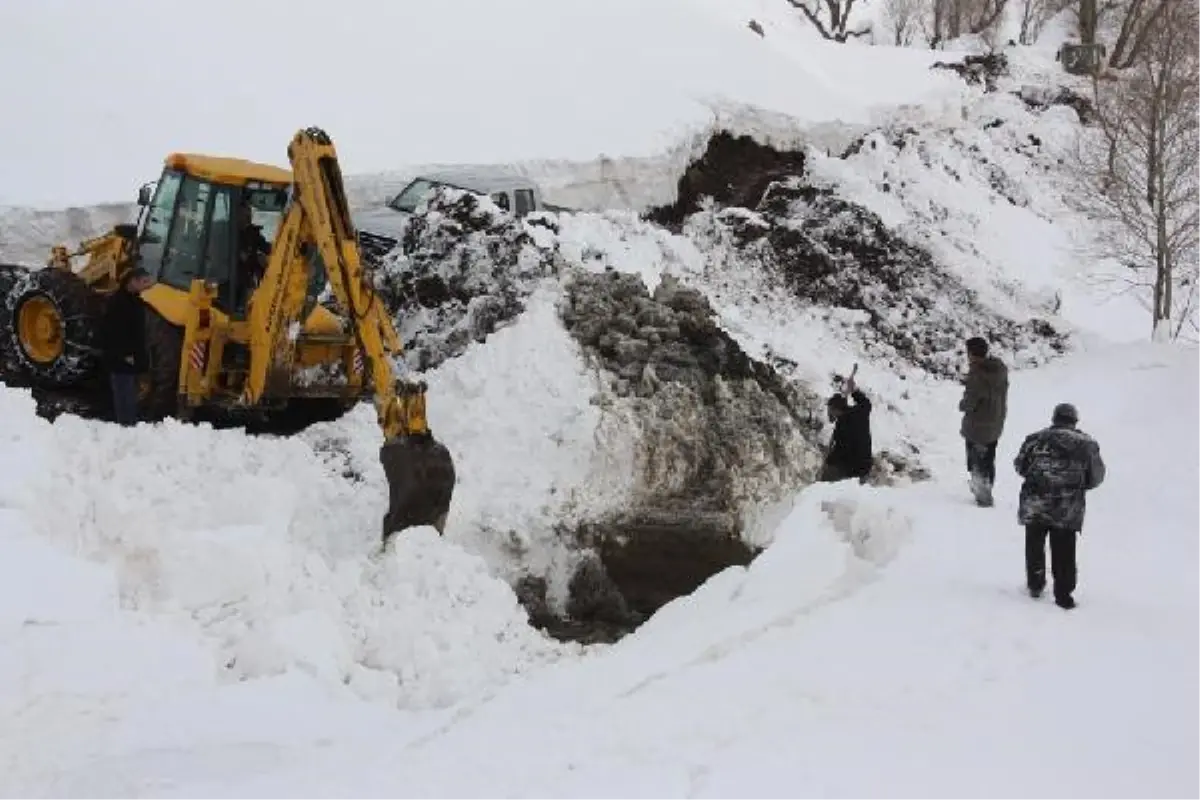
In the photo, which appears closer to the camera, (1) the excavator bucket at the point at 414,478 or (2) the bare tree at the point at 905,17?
(1) the excavator bucket at the point at 414,478

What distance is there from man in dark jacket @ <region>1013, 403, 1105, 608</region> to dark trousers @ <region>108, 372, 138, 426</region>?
22.8 feet

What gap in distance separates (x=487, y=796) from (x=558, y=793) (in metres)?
0.31

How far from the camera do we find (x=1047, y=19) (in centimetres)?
4862

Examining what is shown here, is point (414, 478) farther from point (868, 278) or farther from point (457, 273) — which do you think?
point (868, 278)

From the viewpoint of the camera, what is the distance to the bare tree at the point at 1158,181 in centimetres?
1977

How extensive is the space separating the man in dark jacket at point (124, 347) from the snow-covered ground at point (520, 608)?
0.97 metres

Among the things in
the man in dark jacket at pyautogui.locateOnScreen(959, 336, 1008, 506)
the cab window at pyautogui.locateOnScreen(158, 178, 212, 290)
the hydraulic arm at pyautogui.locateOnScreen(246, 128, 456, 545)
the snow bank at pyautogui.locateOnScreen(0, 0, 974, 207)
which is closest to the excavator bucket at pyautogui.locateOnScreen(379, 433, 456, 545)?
the hydraulic arm at pyautogui.locateOnScreen(246, 128, 456, 545)

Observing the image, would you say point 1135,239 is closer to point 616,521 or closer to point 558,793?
point 616,521

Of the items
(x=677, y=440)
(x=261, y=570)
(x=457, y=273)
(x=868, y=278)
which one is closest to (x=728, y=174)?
(x=868, y=278)

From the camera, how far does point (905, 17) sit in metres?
49.5

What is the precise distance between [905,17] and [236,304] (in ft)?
147

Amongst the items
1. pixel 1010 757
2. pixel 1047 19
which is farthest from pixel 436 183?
pixel 1047 19

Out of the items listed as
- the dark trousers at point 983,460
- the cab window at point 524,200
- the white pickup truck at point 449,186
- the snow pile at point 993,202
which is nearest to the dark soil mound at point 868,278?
the snow pile at point 993,202

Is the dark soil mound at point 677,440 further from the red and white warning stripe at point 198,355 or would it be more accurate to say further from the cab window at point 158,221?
the cab window at point 158,221
